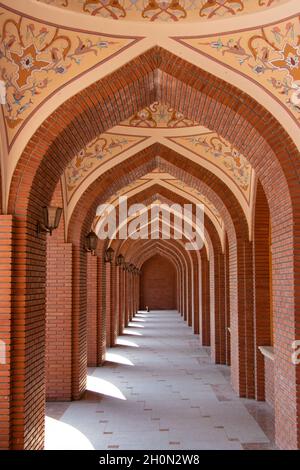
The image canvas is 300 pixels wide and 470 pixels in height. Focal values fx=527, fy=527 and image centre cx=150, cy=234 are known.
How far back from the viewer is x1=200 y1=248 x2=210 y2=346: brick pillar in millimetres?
17281

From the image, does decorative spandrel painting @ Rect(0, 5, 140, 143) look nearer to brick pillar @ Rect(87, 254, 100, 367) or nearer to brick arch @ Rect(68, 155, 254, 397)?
brick arch @ Rect(68, 155, 254, 397)

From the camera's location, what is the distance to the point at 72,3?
536 cm

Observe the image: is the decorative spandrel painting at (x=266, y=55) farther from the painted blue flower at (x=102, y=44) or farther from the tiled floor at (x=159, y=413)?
the tiled floor at (x=159, y=413)

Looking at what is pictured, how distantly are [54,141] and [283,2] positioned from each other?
281 cm

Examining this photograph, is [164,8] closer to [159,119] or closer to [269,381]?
[159,119]

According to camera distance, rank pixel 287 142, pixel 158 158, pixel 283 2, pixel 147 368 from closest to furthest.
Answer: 1. pixel 283 2
2. pixel 287 142
3. pixel 158 158
4. pixel 147 368

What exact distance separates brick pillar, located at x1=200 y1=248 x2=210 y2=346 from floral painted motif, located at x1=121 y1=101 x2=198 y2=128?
9.41 metres

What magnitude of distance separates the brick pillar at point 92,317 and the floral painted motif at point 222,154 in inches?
190

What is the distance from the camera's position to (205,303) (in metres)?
17.9

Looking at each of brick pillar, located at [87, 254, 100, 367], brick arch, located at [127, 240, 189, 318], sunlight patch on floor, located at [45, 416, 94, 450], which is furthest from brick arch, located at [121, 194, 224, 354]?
brick arch, located at [127, 240, 189, 318]

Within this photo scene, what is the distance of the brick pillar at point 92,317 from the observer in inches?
506

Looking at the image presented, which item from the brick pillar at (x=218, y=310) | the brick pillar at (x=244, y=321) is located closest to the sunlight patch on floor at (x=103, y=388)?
the brick pillar at (x=244, y=321)
